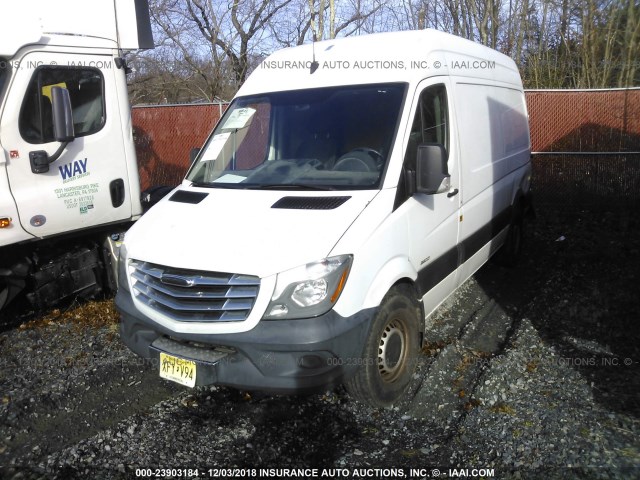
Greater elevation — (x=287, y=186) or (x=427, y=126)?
(x=427, y=126)

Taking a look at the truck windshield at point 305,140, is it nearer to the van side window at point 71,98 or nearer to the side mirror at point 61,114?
the side mirror at point 61,114

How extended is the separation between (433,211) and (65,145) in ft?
10.5

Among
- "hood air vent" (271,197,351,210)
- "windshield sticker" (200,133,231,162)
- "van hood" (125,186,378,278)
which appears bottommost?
"van hood" (125,186,378,278)

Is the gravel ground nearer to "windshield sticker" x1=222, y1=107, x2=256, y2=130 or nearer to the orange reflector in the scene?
the orange reflector

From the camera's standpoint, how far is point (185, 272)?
3.35 metres

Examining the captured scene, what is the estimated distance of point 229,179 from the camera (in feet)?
14.1

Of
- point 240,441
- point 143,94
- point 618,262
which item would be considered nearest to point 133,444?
point 240,441


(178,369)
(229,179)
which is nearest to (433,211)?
(229,179)

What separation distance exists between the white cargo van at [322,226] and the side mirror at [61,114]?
46.4 inches

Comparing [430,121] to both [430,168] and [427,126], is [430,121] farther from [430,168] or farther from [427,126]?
[430,168]

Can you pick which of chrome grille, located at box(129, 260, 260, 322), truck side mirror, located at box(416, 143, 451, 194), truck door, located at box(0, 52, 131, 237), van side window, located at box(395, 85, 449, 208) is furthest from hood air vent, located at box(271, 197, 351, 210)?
truck door, located at box(0, 52, 131, 237)

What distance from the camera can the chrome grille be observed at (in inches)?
125

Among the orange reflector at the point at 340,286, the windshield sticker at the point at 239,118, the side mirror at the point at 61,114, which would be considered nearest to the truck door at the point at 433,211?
the orange reflector at the point at 340,286

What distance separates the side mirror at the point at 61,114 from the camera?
4539 mm
